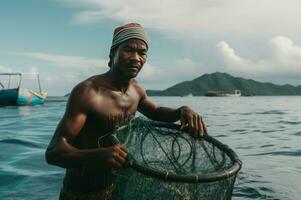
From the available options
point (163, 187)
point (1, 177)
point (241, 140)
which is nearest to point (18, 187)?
point (1, 177)

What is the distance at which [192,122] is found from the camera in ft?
12.0

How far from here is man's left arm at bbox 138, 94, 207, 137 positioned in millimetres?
3666

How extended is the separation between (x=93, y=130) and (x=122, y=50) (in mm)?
732

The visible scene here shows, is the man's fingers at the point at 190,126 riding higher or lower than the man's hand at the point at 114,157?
higher

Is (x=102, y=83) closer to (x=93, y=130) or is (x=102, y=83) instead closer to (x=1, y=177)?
(x=93, y=130)

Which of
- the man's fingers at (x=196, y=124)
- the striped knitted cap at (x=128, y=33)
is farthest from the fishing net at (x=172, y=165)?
the striped knitted cap at (x=128, y=33)

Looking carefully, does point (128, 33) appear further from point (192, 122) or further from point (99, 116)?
point (192, 122)

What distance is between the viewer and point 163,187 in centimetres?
301

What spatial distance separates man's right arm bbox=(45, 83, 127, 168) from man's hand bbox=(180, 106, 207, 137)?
93 centimetres

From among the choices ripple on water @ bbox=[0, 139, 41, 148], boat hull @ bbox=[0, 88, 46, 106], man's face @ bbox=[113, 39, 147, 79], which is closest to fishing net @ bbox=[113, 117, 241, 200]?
man's face @ bbox=[113, 39, 147, 79]

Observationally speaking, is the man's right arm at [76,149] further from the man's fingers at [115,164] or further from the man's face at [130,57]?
the man's face at [130,57]

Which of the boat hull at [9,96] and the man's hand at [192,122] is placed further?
the boat hull at [9,96]

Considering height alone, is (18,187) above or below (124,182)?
below

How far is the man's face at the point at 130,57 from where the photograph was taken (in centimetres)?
332
